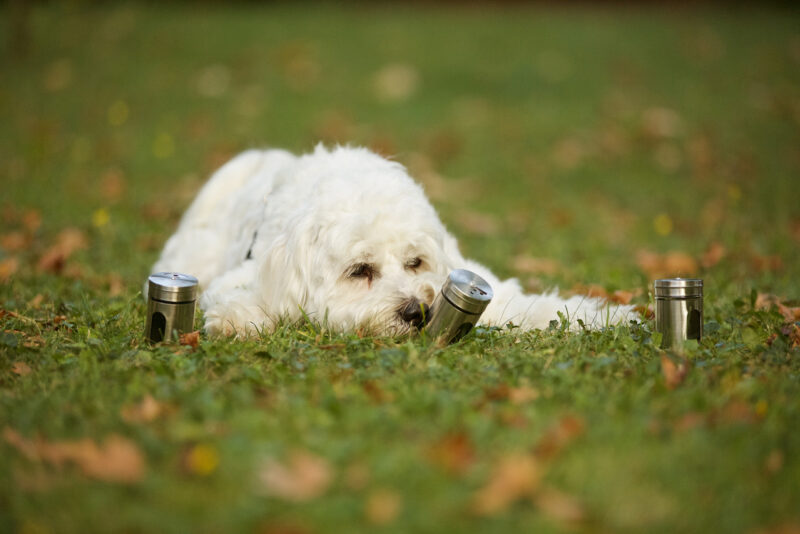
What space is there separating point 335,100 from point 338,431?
11917 mm

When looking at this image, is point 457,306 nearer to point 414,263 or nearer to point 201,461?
point 414,263

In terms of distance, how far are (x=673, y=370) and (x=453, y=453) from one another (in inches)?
52.3

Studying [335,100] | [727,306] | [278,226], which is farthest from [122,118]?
[727,306]

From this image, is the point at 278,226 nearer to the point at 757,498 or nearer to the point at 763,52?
the point at 757,498

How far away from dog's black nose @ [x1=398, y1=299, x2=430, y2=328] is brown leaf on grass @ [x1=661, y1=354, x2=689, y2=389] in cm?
118

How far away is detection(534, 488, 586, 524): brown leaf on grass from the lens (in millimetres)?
2242

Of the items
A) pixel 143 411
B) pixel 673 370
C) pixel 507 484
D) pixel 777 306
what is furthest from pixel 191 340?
pixel 777 306

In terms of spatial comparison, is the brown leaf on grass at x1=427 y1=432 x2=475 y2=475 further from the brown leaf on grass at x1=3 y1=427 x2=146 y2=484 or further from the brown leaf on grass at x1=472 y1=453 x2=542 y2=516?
the brown leaf on grass at x1=3 y1=427 x2=146 y2=484

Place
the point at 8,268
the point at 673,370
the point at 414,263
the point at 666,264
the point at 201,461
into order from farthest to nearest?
the point at 666,264, the point at 8,268, the point at 414,263, the point at 673,370, the point at 201,461

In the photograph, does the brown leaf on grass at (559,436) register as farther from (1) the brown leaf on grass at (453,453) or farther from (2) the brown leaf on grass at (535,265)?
(2) the brown leaf on grass at (535,265)

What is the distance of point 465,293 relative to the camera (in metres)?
3.68

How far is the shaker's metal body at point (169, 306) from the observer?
3793 millimetres

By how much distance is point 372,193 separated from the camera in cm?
428

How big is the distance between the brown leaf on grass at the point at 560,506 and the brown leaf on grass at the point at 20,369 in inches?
94.3
